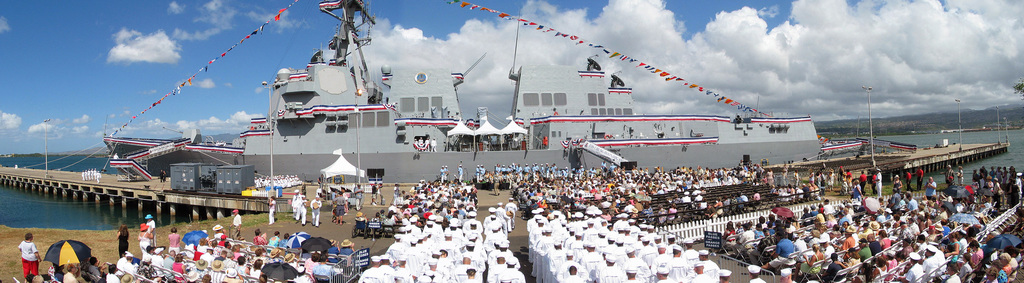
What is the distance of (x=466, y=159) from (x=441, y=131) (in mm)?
2300

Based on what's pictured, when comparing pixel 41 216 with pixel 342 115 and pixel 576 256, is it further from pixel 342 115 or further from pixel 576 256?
pixel 576 256

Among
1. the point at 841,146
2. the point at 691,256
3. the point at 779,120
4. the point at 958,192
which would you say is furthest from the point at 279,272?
the point at 841,146

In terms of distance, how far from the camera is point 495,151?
1082 inches

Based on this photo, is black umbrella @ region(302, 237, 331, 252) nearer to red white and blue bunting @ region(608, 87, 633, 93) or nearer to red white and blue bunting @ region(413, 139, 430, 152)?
red white and blue bunting @ region(413, 139, 430, 152)

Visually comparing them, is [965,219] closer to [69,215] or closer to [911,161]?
[911,161]

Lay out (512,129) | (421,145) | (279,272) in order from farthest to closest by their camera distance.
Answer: (512,129)
(421,145)
(279,272)

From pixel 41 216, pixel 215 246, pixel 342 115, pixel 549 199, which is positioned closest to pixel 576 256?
pixel 215 246

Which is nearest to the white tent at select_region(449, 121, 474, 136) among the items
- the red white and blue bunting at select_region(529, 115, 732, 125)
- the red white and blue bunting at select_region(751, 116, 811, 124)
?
the red white and blue bunting at select_region(529, 115, 732, 125)

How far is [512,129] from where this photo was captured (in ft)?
90.1

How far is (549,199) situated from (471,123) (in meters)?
13.6

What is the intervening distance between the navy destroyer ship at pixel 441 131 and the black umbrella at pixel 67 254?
16134 millimetres

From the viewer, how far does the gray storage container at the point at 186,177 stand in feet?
80.8

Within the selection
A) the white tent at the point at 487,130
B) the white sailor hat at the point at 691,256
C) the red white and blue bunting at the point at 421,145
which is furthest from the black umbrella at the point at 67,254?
the white tent at the point at 487,130

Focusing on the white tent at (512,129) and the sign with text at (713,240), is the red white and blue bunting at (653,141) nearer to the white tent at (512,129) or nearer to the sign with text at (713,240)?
the white tent at (512,129)
